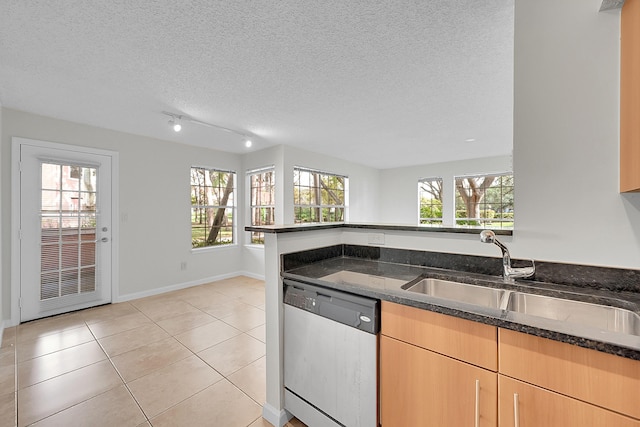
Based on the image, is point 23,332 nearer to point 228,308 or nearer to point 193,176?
point 228,308

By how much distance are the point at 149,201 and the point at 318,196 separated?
2922 millimetres

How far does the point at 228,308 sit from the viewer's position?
3.48 metres

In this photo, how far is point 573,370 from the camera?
0.81m

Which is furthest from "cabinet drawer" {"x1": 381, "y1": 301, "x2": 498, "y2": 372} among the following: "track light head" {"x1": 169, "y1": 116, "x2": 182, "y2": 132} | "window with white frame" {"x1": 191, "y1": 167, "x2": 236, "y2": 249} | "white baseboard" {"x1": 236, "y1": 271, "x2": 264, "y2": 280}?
"window with white frame" {"x1": 191, "y1": 167, "x2": 236, "y2": 249}

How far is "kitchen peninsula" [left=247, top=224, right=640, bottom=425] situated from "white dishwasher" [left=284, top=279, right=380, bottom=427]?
2.4 inches

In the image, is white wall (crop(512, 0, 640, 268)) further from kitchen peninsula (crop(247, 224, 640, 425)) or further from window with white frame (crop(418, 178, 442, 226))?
window with white frame (crop(418, 178, 442, 226))

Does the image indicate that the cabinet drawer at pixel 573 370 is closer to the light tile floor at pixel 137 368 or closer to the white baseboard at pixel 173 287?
the light tile floor at pixel 137 368

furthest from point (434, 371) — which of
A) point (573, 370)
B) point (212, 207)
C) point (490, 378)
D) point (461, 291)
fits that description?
point (212, 207)

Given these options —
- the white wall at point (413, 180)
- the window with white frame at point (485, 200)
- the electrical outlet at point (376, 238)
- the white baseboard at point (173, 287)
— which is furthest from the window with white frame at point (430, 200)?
the electrical outlet at point (376, 238)

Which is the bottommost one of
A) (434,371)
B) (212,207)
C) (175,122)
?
(434,371)

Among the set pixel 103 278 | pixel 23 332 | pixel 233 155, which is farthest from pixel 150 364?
pixel 233 155

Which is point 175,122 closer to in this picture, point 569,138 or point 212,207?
point 212,207

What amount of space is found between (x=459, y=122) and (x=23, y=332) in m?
5.59

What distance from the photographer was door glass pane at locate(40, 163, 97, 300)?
3.18m
